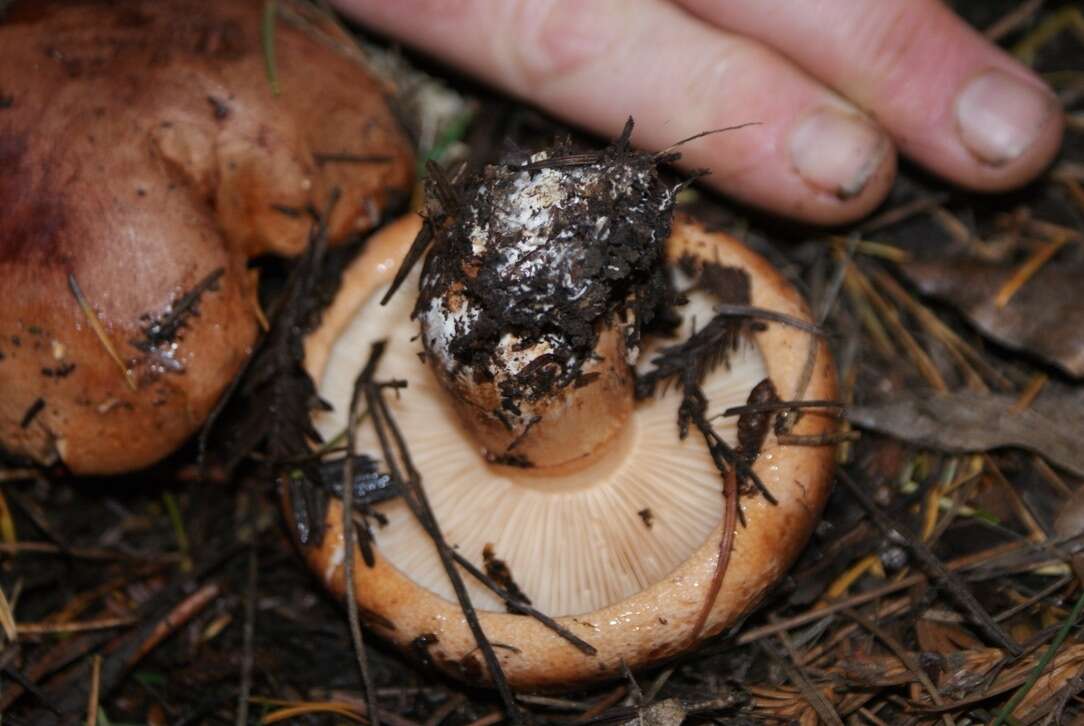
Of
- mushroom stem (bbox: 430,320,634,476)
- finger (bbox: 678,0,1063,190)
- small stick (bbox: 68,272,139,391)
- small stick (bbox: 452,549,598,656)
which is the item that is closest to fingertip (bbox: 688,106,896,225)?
finger (bbox: 678,0,1063,190)

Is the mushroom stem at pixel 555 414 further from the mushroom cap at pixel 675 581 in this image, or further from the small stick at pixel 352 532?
the small stick at pixel 352 532

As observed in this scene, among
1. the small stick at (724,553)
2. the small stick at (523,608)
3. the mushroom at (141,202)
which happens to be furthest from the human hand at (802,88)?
the small stick at (523,608)

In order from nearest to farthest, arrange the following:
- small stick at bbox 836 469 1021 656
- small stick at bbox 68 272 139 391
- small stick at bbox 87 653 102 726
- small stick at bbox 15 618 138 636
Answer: small stick at bbox 836 469 1021 656
small stick at bbox 68 272 139 391
small stick at bbox 87 653 102 726
small stick at bbox 15 618 138 636

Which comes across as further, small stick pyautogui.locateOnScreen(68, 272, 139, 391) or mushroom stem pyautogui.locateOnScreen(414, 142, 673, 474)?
small stick pyautogui.locateOnScreen(68, 272, 139, 391)

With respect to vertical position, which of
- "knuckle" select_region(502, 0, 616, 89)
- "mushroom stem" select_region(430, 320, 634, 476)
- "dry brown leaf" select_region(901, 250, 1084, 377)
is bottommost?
"mushroom stem" select_region(430, 320, 634, 476)

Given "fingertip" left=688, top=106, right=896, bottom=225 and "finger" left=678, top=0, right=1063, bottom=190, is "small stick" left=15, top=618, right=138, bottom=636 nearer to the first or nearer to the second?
"fingertip" left=688, top=106, right=896, bottom=225

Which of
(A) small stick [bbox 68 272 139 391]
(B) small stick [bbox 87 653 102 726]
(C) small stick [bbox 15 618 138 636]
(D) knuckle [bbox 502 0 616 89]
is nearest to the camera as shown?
(A) small stick [bbox 68 272 139 391]

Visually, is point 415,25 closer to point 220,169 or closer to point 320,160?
point 320,160
